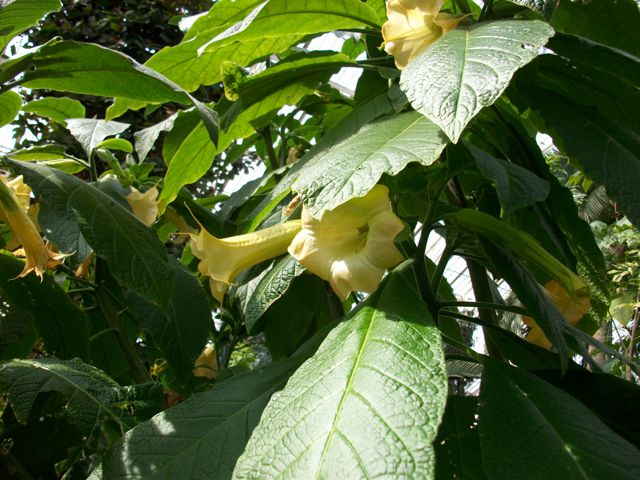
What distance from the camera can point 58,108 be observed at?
1.35m

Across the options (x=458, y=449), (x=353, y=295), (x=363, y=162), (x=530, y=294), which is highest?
(x=363, y=162)

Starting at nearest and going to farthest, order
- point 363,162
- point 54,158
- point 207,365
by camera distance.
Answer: point 363,162 → point 54,158 → point 207,365

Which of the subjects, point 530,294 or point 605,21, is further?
point 605,21

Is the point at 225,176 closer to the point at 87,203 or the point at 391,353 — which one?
the point at 87,203

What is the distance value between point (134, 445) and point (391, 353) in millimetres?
275

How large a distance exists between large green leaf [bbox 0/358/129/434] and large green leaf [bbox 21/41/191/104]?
1.15 feet

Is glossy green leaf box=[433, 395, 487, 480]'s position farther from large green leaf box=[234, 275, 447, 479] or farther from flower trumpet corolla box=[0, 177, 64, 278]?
flower trumpet corolla box=[0, 177, 64, 278]

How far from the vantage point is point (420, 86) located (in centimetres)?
65

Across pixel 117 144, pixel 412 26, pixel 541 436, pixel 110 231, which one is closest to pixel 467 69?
pixel 412 26

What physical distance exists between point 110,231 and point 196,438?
0.30 m

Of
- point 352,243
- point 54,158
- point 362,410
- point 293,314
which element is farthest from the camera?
point 54,158

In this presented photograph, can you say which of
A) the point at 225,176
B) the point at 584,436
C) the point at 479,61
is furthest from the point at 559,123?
the point at 225,176

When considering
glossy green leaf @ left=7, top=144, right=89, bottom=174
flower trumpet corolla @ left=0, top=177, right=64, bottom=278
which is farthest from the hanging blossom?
glossy green leaf @ left=7, top=144, right=89, bottom=174

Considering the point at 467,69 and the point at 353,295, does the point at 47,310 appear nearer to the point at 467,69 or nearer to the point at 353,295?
the point at 353,295
